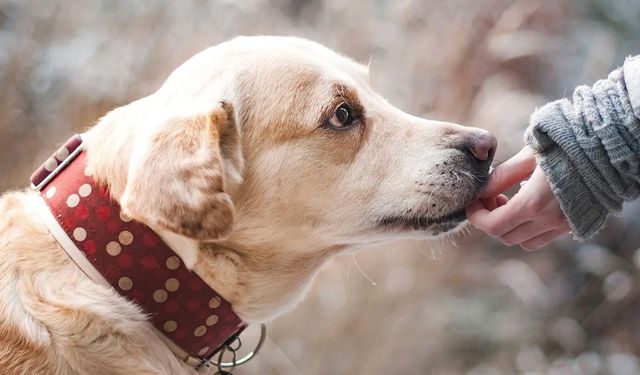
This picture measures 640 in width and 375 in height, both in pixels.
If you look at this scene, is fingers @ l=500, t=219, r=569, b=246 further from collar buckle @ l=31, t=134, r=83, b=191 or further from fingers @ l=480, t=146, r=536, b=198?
collar buckle @ l=31, t=134, r=83, b=191

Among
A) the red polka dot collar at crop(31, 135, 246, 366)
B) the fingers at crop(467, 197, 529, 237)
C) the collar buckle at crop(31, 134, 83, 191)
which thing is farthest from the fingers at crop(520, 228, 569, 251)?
the collar buckle at crop(31, 134, 83, 191)

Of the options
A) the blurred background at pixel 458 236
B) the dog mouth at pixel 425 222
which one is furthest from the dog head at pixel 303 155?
the blurred background at pixel 458 236

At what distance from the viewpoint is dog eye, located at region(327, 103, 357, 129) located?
145 centimetres

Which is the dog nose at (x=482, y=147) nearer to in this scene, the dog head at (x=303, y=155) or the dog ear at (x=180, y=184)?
the dog head at (x=303, y=155)

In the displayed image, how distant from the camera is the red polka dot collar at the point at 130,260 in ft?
4.11

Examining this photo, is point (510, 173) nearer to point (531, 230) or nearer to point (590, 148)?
point (531, 230)

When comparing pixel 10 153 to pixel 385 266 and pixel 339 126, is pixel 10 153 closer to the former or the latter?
pixel 385 266

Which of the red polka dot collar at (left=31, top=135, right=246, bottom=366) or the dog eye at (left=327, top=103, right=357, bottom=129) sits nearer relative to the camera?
the red polka dot collar at (left=31, top=135, right=246, bottom=366)

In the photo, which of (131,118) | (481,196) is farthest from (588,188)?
(131,118)

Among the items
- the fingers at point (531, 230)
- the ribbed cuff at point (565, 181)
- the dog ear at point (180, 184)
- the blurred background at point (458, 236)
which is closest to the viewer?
the dog ear at point (180, 184)

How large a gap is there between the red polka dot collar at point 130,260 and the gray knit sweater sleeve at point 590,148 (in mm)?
682

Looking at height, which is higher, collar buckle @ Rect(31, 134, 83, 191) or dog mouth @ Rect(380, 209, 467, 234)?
collar buckle @ Rect(31, 134, 83, 191)

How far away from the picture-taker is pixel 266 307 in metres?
1.45

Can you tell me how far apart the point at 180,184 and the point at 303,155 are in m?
0.32
